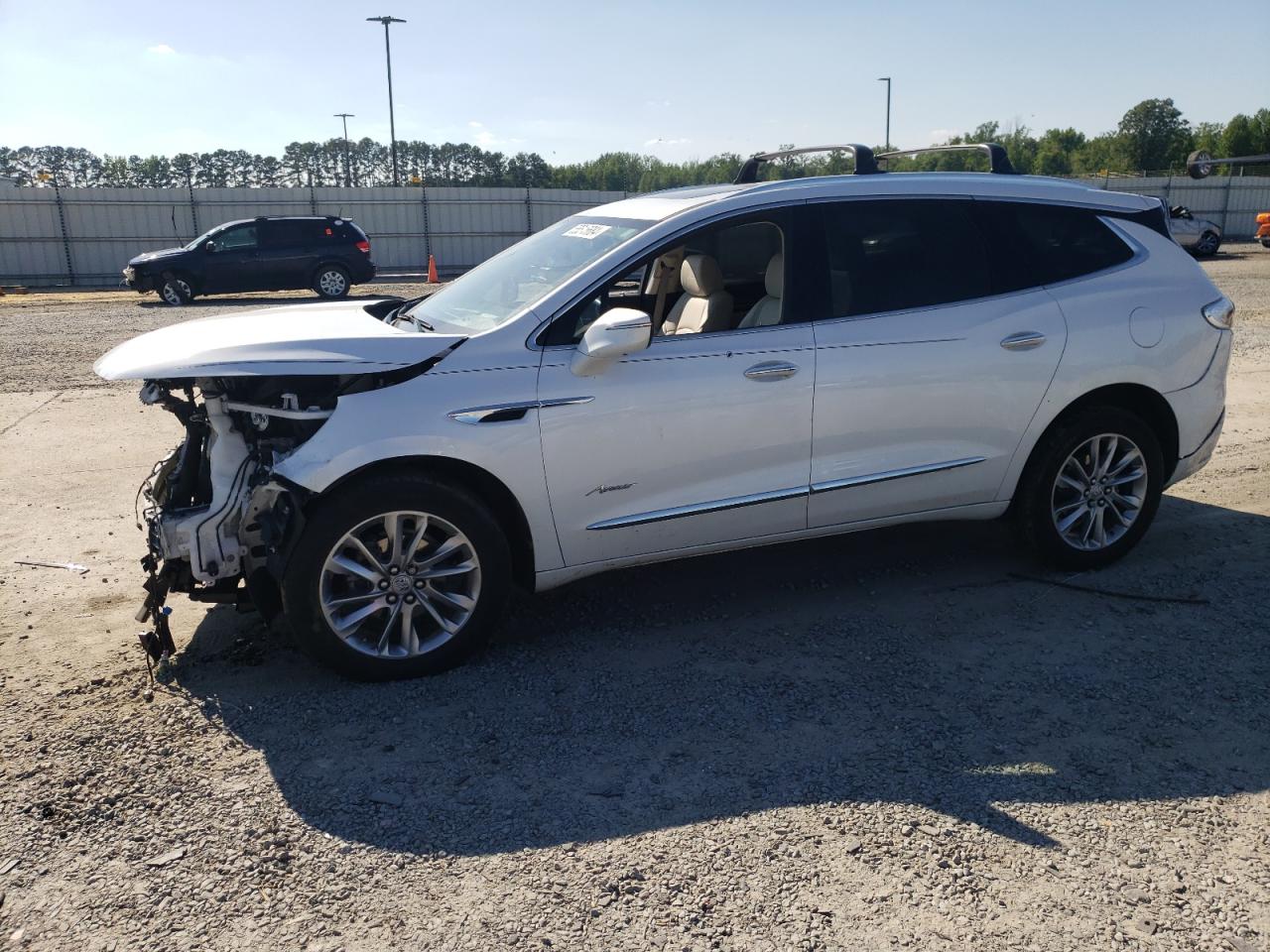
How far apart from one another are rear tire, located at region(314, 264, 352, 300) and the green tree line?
90.5 ft

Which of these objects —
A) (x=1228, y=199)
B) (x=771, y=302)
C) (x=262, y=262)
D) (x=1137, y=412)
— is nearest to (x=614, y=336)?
(x=771, y=302)

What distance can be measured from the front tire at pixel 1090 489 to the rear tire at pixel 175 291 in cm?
1971

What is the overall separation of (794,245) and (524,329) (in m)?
1.32

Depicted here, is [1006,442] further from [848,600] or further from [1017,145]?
[1017,145]

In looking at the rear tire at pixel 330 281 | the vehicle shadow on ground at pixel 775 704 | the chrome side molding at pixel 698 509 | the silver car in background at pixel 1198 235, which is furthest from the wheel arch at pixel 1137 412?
the silver car in background at pixel 1198 235

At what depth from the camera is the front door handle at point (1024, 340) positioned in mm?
4875

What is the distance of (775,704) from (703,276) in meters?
2.09

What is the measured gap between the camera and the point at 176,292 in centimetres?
2117

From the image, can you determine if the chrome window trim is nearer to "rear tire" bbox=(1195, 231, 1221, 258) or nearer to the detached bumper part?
the detached bumper part

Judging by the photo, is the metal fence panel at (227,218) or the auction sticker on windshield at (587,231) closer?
the auction sticker on windshield at (587,231)

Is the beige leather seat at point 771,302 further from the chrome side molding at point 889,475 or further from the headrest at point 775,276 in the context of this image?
the chrome side molding at point 889,475

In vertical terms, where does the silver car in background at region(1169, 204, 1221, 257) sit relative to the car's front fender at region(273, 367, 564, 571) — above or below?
above

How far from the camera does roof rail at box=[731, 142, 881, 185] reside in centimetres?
525

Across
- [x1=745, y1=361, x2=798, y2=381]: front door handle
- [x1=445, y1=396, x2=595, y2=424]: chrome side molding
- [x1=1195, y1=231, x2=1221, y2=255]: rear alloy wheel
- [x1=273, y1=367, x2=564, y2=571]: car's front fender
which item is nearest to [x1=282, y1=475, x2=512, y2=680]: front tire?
[x1=273, y1=367, x2=564, y2=571]: car's front fender
